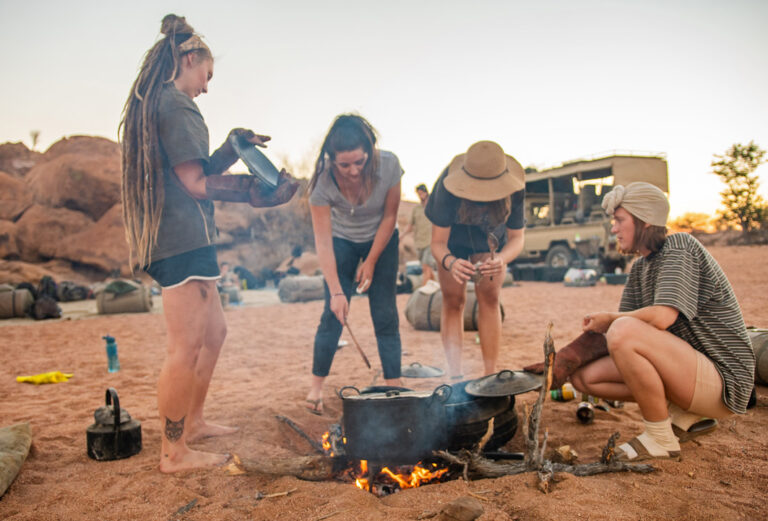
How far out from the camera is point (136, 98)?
230 cm

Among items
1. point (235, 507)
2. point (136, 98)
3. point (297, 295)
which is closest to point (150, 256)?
point (136, 98)

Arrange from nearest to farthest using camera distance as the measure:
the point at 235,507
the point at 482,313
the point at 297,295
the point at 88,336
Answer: the point at 235,507
the point at 482,313
the point at 88,336
the point at 297,295

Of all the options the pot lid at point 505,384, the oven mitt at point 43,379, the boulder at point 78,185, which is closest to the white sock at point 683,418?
the pot lid at point 505,384

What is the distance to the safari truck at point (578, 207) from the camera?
13.2 meters

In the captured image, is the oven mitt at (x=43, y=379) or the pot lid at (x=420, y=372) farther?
the oven mitt at (x=43, y=379)

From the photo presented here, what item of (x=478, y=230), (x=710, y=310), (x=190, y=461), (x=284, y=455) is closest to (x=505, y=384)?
(x=710, y=310)

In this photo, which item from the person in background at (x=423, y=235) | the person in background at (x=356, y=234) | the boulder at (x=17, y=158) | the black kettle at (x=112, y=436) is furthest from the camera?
the boulder at (x=17, y=158)

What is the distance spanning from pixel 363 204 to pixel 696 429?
2.13 m

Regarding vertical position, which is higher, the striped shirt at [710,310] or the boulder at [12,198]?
the boulder at [12,198]

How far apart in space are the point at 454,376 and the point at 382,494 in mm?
1612

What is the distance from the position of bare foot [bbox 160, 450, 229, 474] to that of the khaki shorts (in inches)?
86.4

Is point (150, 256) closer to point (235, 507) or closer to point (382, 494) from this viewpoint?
point (235, 507)

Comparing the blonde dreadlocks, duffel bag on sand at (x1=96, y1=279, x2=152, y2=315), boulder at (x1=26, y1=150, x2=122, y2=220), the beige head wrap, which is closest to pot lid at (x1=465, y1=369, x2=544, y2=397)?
the beige head wrap

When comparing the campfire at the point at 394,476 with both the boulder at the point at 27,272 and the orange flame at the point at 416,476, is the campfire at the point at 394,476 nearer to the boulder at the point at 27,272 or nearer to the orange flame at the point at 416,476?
the orange flame at the point at 416,476
